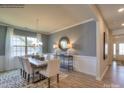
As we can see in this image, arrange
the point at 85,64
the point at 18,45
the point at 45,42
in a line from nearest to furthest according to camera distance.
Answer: the point at 85,64, the point at 18,45, the point at 45,42

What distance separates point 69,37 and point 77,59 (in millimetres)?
1401

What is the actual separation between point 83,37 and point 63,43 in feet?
5.16

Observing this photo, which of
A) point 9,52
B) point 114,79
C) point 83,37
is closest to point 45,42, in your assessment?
point 9,52

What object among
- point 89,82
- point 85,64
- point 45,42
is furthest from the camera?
point 45,42

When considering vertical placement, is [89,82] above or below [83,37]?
below

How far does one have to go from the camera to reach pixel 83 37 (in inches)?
201

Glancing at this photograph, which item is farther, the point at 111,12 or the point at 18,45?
the point at 18,45

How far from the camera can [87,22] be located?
488 centimetres

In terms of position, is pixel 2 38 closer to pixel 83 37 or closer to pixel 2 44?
pixel 2 44

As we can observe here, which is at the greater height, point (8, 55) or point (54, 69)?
point (8, 55)

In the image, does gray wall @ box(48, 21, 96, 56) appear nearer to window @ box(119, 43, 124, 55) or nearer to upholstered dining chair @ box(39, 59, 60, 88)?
upholstered dining chair @ box(39, 59, 60, 88)

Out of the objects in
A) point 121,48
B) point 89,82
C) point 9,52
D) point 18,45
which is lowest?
point 89,82

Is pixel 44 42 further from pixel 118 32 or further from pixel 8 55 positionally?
pixel 118 32
